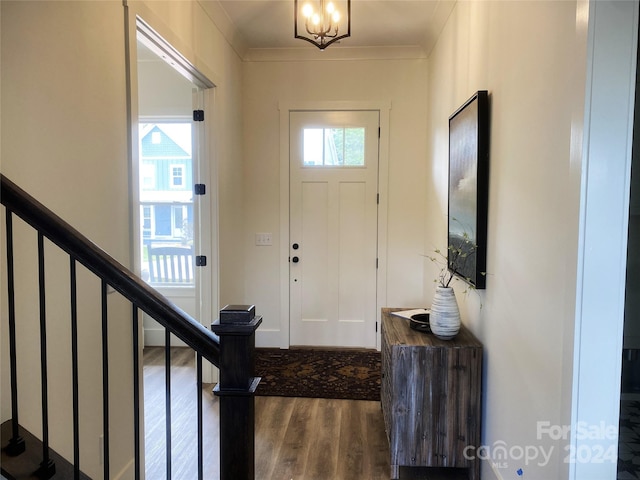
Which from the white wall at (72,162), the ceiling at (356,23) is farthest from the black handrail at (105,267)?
the ceiling at (356,23)

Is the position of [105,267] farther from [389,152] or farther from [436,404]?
[389,152]

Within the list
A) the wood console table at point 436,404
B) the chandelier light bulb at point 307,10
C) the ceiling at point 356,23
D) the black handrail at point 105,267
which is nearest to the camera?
the black handrail at point 105,267

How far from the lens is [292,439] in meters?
2.49


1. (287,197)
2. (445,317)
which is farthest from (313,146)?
(445,317)

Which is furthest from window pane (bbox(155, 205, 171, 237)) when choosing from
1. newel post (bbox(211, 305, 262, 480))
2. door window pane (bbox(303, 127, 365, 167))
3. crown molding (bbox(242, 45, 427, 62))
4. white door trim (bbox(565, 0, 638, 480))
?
white door trim (bbox(565, 0, 638, 480))

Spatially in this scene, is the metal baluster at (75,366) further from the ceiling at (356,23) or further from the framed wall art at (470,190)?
the ceiling at (356,23)

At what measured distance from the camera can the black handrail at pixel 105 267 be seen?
1094mm

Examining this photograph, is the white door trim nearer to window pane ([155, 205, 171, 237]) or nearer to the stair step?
the stair step

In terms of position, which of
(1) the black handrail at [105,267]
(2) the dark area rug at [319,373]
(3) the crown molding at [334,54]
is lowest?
(2) the dark area rug at [319,373]

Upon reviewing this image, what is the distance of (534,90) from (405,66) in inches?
99.9

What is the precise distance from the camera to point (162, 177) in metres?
4.30

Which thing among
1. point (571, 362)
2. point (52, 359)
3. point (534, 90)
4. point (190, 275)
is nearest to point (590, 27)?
point (534, 90)

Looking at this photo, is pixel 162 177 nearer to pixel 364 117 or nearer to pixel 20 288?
pixel 364 117

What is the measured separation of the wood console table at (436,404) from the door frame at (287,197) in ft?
6.34
